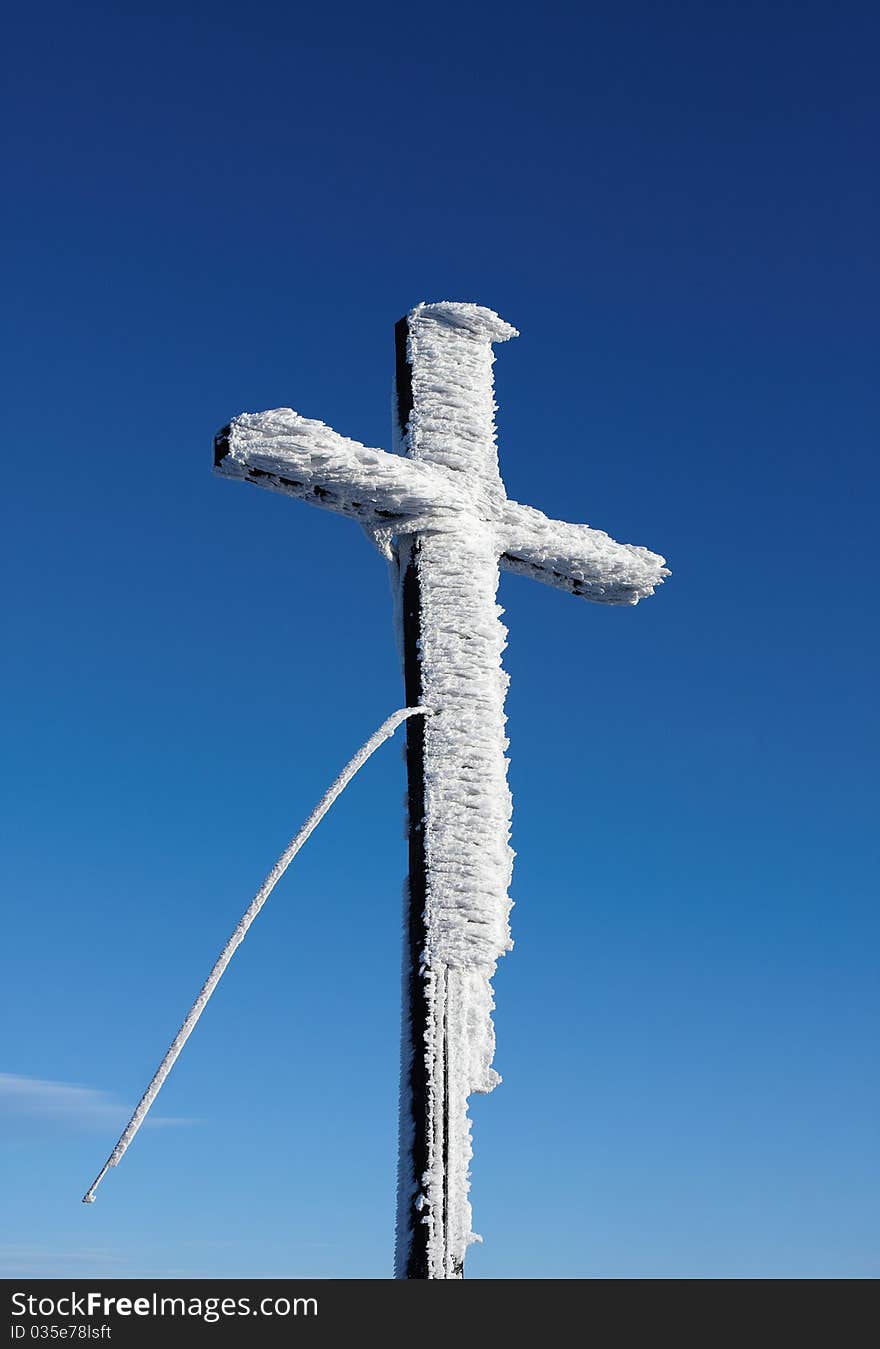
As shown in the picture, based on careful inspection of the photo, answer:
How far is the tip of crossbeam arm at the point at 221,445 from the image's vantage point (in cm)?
429

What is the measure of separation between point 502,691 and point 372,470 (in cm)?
80

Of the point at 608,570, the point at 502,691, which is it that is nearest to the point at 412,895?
the point at 502,691

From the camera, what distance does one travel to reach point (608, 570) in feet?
17.1

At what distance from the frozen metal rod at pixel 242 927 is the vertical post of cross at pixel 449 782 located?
17cm

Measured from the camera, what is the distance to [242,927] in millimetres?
4043


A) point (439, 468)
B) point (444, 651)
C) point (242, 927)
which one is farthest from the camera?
point (439, 468)

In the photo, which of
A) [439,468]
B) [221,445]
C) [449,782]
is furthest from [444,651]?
[221,445]

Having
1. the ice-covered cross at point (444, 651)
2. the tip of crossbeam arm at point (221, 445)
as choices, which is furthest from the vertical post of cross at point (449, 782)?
the tip of crossbeam arm at point (221, 445)

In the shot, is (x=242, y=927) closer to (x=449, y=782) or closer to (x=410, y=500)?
(x=449, y=782)

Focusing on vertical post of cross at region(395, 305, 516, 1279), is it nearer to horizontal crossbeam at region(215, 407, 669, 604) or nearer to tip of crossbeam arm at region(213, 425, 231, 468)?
horizontal crossbeam at region(215, 407, 669, 604)

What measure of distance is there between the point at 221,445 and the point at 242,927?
141 cm

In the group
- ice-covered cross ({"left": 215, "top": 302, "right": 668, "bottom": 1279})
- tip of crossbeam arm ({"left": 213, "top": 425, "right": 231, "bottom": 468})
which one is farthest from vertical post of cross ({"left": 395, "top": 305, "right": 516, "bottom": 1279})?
tip of crossbeam arm ({"left": 213, "top": 425, "right": 231, "bottom": 468})
